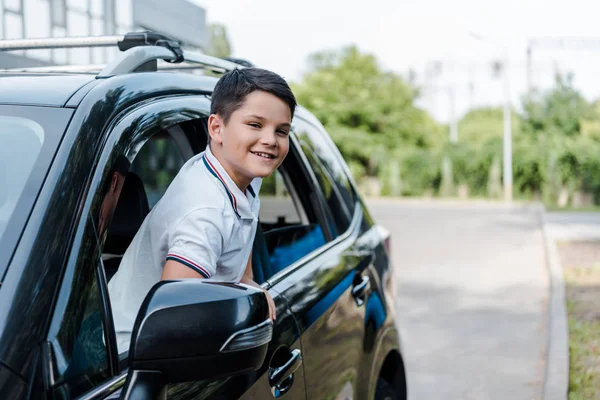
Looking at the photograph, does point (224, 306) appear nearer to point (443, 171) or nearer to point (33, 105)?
point (33, 105)

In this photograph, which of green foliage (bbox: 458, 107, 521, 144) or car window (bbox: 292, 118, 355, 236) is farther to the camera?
green foliage (bbox: 458, 107, 521, 144)

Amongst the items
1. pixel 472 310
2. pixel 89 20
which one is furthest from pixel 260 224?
pixel 89 20

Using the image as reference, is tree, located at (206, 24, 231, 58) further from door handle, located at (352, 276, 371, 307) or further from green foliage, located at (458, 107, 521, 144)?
door handle, located at (352, 276, 371, 307)

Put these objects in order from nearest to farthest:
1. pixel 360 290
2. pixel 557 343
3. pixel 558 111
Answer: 1. pixel 360 290
2. pixel 557 343
3. pixel 558 111

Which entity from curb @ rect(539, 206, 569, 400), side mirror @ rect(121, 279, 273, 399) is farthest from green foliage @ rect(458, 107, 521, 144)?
side mirror @ rect(121, 279, 273, 399)

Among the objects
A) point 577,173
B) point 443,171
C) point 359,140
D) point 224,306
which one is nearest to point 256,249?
point 224,306

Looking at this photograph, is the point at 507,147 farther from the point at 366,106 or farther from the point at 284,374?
the point at 284,374

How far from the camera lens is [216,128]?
79.8 inches

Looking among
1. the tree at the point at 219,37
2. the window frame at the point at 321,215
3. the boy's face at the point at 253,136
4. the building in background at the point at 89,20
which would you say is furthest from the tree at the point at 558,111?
the tree at the point at 219,37

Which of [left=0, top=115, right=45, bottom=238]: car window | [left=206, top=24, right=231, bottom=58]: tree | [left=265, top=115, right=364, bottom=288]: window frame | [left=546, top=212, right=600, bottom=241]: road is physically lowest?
[left=546, top=212, right=600, bottom=241]: road

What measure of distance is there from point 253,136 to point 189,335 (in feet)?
2.35

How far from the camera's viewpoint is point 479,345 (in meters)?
7.18

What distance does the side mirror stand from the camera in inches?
53.4

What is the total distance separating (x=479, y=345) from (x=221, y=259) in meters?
5.60
